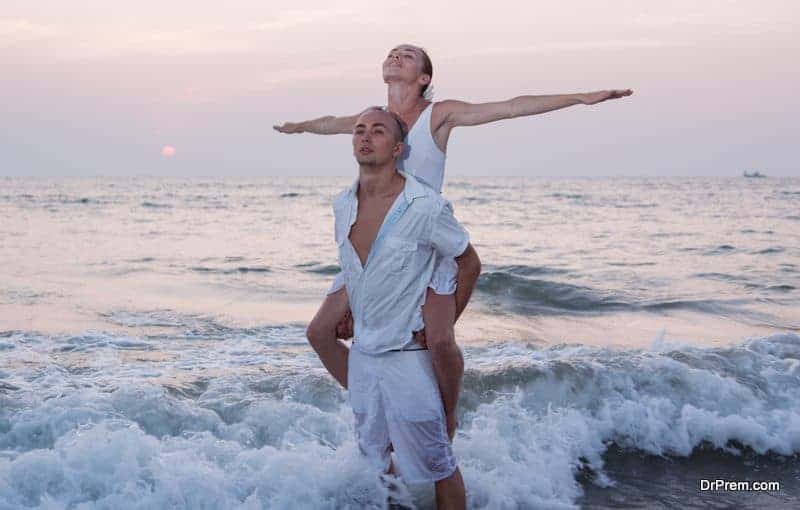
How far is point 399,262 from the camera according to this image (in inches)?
143

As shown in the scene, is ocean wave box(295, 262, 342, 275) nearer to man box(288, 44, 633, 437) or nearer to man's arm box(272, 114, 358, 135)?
man's arm box(272, 114, 358, 135)

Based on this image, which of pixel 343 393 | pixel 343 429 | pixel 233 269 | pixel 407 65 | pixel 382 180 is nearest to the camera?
pixel 382 180

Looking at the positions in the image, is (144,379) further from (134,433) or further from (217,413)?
(134,433)

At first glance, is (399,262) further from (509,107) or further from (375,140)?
(509,107)

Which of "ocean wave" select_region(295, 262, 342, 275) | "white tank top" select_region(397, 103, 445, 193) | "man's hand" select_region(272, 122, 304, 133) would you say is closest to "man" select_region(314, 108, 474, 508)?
"white tank top" select_region(397, 103, 445, 193)

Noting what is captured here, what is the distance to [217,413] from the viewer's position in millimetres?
5762

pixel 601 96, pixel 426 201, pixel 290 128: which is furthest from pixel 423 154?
pixel 290 128

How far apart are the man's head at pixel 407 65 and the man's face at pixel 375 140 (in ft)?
1.51

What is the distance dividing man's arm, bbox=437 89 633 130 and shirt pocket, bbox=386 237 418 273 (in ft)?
2.35

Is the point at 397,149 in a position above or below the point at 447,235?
above

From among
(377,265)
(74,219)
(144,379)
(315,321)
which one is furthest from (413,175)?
(74,219)

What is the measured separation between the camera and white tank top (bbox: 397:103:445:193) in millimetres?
3986

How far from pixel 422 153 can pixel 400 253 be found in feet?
1.99

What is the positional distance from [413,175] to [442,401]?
105cm
